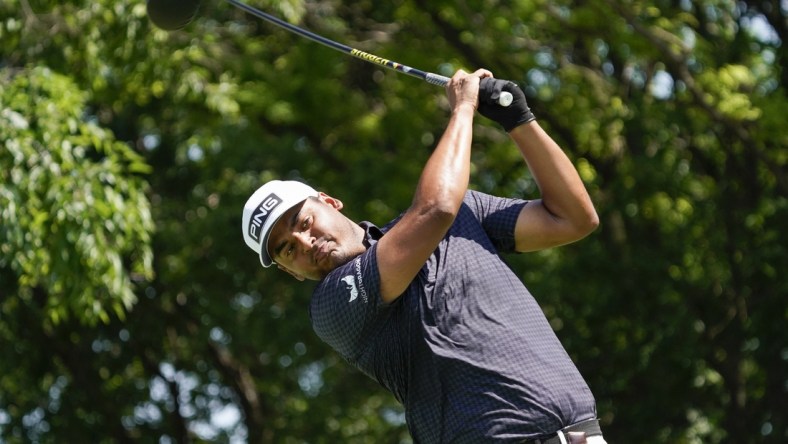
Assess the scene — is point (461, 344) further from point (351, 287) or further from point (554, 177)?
point (554, 177)

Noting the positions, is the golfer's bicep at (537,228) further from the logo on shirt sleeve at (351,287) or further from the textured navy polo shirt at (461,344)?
the logo on shirt sleeve at (351,287)

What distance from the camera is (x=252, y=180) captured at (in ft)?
43.9

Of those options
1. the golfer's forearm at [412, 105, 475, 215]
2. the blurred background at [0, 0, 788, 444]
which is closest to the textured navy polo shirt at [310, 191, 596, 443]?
the golfer's forearm at [412, 105, 475, 215]

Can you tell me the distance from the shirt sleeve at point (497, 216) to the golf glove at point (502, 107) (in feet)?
0.81

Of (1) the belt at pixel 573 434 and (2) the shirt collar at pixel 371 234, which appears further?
(2) the shirt collar at pixel 371 234

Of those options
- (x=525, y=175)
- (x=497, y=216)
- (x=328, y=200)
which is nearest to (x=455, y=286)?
(x=497, y=216)

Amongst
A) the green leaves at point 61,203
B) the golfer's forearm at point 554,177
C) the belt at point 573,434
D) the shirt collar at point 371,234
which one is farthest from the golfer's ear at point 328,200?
the green leaves at point 61,203

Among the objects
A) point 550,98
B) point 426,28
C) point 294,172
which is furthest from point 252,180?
point 550,98

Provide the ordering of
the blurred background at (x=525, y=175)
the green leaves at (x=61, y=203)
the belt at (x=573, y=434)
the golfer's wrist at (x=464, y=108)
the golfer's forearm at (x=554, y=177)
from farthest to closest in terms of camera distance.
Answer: the blurred background at (x=525, y=175) < the green leaves at (x=61, y=203) < the golfer's forearm at (x=554, y=177) < the golfer's wrist at (x=464, y=108) < the belt at (x=573, y=434)

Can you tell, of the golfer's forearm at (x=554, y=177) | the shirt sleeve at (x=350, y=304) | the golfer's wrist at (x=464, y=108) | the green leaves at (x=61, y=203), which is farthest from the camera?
the green leaves at (x=61, y=203)

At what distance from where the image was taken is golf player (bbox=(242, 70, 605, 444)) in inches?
146

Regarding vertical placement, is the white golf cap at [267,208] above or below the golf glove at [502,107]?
below

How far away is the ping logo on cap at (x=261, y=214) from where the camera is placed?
159 inches

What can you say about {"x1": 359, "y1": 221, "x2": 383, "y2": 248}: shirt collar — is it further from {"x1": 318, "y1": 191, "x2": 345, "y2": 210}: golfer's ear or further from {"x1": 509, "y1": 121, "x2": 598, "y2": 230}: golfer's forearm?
{"x1": 509, "y1": 121, "x2": 598, "y2": 230}: golfer's forearm
